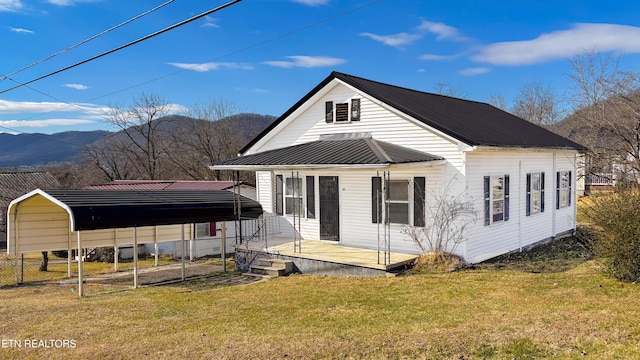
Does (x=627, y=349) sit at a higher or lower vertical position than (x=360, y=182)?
lower

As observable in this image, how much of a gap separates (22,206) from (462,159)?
1191 centimetres

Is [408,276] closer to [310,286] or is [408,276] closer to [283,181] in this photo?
[310,286]

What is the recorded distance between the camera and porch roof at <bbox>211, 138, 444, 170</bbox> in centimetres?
1088

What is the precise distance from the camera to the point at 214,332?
688cm

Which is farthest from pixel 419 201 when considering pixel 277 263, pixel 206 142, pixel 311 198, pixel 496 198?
pixel 206 142

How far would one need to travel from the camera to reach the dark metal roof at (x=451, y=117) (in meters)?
12.2

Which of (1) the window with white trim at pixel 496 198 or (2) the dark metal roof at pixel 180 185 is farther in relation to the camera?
(2) the dark metal roof at pixel 180 185

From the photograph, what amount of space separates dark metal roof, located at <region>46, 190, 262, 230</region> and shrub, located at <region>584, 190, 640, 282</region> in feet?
30.4

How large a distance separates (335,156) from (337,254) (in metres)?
Answer: 2.66

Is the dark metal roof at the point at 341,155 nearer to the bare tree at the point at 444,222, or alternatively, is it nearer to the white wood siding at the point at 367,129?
the white wood siding at the point at 367,129

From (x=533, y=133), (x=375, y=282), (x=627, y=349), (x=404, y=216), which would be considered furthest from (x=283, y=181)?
(x=627, y=349)

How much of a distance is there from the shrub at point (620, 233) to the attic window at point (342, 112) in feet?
24.4

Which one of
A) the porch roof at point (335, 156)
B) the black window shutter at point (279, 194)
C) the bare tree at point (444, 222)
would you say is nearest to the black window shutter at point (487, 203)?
the bare tree at point (444, 222)
